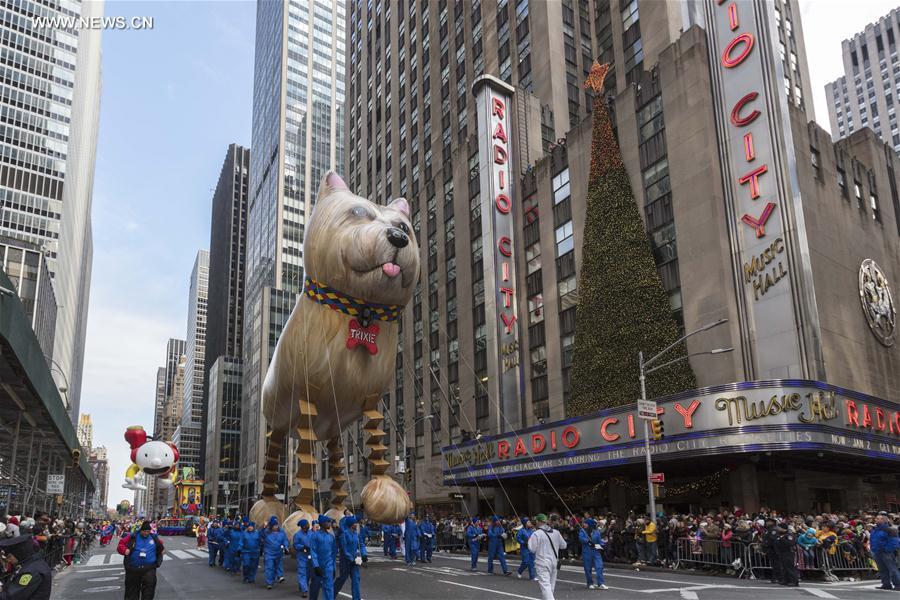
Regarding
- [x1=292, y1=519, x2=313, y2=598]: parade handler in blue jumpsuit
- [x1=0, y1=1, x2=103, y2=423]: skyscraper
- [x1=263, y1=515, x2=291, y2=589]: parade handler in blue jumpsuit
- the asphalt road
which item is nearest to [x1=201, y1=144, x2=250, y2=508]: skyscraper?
[x1=0, y1=1, x2=103, y2=423]: skyscraper

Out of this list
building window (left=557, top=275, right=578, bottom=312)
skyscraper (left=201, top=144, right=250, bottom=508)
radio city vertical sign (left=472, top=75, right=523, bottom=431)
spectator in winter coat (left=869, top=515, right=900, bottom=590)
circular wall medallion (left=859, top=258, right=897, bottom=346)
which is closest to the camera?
spectator in winter coat (left=869, top=515, right=900, bottom=590)

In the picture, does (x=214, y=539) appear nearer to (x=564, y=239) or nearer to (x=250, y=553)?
(x=250, y=553)

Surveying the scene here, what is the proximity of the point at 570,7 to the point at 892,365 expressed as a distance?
28.9 m

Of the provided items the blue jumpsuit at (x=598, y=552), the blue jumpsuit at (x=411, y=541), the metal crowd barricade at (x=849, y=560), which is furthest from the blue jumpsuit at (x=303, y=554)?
the metal crowd barricade at (x=849, y=560)

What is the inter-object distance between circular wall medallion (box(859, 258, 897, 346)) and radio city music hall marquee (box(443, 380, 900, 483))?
459 cm

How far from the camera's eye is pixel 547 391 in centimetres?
3591

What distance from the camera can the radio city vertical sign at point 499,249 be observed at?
3744cm

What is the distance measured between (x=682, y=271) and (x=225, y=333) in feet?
439

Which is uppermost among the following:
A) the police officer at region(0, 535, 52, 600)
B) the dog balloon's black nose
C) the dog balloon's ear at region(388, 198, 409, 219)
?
the dog balloon's ear at region(388, 198, 409, 219)

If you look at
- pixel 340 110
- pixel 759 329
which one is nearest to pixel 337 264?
pixel 759 329

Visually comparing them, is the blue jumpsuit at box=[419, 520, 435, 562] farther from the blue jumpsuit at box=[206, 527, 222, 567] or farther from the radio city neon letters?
the radio city neon letters

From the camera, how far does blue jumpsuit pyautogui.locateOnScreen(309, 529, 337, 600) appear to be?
39.4 feet

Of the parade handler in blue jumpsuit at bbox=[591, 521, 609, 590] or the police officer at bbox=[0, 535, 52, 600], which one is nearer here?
the police officer at bbox=[0, 535, 52, 600]

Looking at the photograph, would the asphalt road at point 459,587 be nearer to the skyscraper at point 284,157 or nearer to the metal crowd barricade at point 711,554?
the metal crowd barricade at point 711,554
